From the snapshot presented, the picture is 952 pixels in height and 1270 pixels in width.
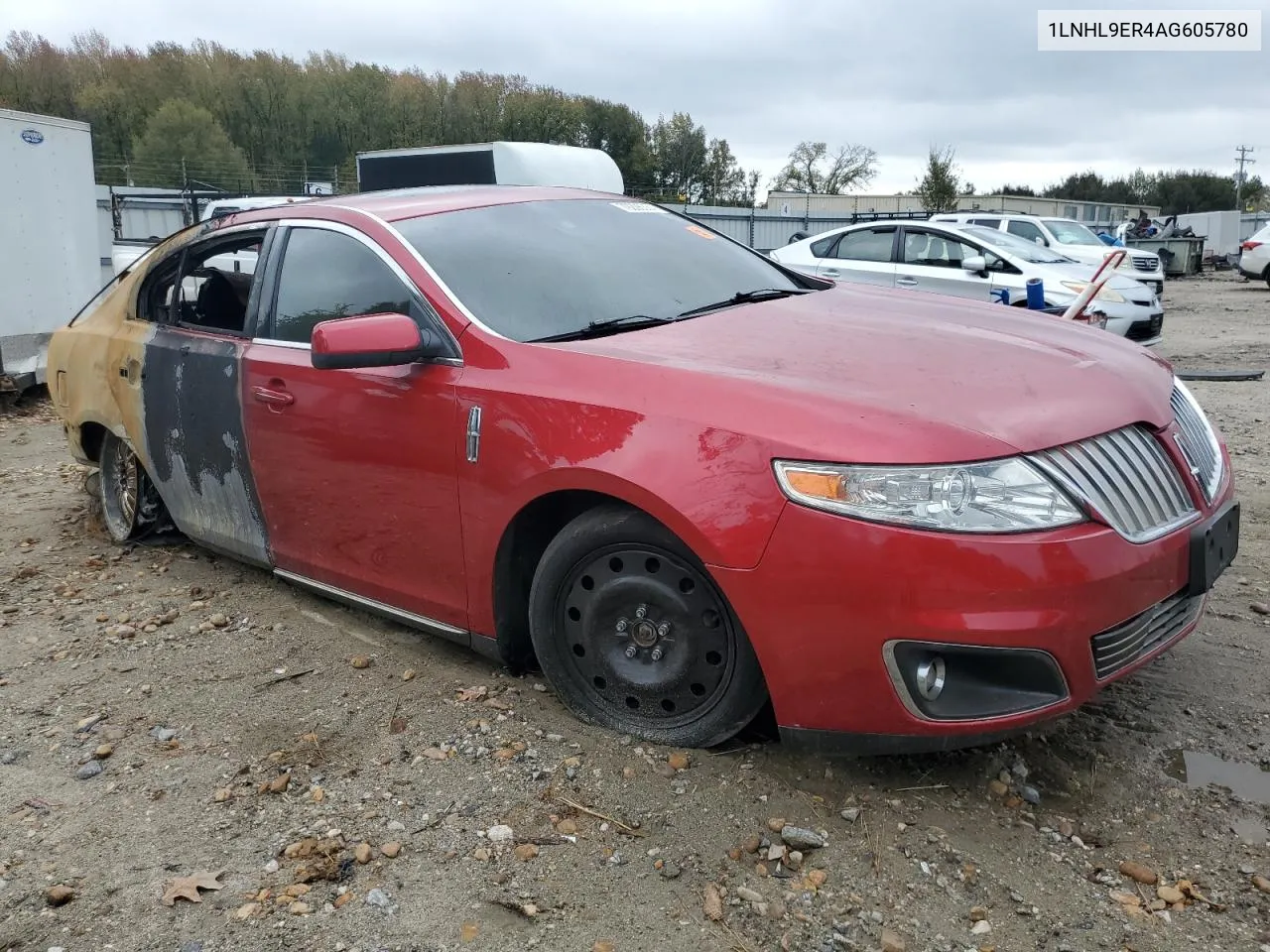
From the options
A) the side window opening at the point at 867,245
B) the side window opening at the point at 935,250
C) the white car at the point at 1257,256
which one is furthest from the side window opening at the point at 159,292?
the white car at the point at 1257,256

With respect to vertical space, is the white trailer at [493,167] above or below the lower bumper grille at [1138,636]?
above

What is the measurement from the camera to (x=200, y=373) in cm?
402

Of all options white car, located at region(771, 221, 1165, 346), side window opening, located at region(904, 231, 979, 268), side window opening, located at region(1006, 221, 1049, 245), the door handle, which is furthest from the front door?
side window opening, located at region(1006, 221, 1049, 245)

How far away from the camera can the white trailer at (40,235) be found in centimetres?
938

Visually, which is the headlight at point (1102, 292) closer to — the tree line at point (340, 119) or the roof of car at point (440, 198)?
the roof of car at point (440, 198)

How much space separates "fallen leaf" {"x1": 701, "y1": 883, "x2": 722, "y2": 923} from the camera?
2.29 meters

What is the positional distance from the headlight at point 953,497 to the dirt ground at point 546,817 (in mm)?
785

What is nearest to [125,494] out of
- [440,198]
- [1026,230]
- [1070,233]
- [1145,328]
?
[440,198]

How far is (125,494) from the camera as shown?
498cm

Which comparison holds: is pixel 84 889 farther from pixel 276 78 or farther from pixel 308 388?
pixel 276 78

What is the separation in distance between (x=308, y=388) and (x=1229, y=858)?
2972 millimetres

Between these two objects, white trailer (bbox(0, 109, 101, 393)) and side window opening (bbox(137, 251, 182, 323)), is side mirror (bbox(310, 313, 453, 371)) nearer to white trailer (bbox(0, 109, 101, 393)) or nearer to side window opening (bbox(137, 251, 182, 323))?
side window opening (bbox(137, 251, 182, 323))

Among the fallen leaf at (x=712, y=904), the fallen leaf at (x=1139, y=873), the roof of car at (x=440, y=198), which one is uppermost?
the roof of car at (x=440, y=198)

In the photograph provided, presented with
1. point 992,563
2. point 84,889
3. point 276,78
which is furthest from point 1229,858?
point 276,78
